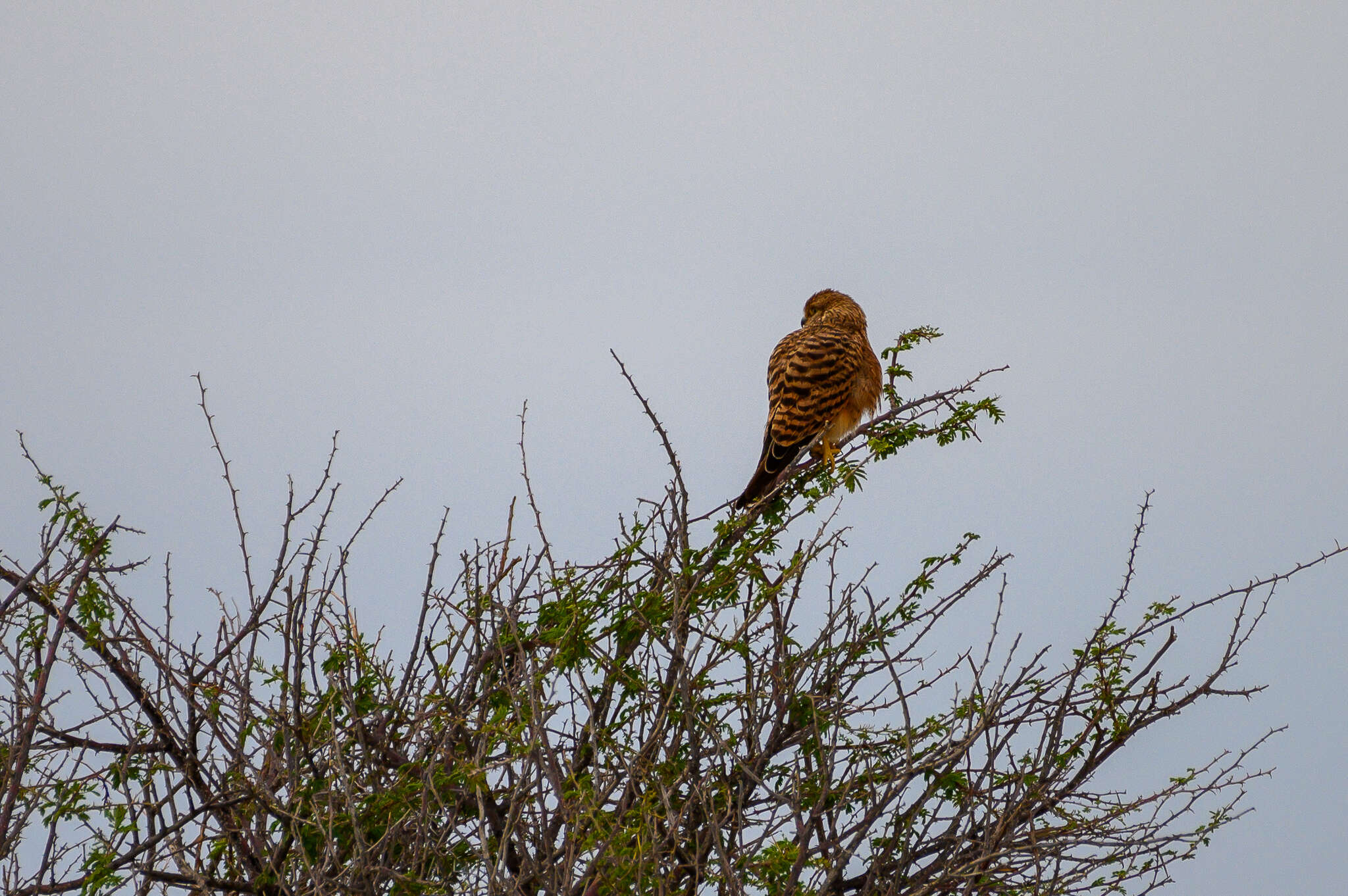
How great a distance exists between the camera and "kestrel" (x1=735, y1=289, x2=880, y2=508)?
4930 millimetres

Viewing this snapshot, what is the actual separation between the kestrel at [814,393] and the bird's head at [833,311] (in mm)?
62

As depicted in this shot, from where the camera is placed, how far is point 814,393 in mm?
5242

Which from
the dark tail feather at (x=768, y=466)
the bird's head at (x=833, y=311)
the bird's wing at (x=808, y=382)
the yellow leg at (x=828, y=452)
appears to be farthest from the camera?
the bird's head at (x=833, y=311)

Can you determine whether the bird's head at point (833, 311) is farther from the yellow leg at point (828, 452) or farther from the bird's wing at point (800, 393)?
the yellow leg at point (828, 452)

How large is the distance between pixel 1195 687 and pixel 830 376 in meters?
2.03

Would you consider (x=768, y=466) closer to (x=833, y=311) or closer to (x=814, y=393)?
(x=814, y=393)

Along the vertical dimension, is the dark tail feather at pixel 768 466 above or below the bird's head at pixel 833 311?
below

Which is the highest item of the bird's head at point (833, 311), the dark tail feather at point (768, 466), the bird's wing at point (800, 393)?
the bird's head at point (833, 311)

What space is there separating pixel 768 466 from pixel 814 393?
0.53 metres

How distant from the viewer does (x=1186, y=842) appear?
387 centimetres

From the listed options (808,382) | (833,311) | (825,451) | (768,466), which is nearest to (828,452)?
(825,451)

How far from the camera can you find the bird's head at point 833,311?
637 centimetres

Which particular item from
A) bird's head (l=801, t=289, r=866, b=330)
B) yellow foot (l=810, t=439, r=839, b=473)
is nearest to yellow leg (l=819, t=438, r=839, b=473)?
yellow foot (l=810, t=439, r=839, b=473)

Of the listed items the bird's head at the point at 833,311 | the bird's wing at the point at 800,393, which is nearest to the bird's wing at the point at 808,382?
the bird's wing at the point at 800,393
